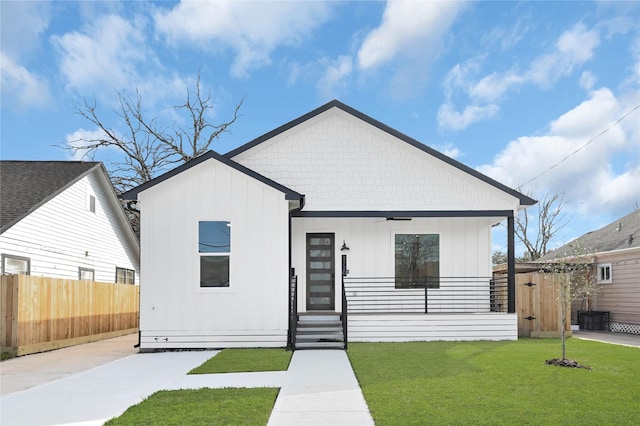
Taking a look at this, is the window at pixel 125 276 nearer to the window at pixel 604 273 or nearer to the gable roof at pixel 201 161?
the gable roof at pixel 201 161

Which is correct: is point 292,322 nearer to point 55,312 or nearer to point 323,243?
point 323,243

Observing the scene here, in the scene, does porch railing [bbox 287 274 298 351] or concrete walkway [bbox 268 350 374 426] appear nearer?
concrete walkway [bbox 268 350 374 426]

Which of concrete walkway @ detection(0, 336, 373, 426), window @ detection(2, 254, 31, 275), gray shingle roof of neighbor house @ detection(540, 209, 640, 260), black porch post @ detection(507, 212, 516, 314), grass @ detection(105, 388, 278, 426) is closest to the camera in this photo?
grass @ detection(105, 388, 278, 426)

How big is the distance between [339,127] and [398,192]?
2.19m

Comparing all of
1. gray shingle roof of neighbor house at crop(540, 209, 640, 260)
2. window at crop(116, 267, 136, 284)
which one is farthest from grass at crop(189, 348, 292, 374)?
window at crop(116, 267, 136, 284)

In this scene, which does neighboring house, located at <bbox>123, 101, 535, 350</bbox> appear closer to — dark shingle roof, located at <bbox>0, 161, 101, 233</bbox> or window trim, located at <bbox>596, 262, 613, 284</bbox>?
dark shingle roof, located at <bbox>0, 161, 101, 233</bbox>

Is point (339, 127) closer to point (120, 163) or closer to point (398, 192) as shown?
point (398, 192)

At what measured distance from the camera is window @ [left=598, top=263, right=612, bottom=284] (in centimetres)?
1945

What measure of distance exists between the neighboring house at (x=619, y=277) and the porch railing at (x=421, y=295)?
371 cm

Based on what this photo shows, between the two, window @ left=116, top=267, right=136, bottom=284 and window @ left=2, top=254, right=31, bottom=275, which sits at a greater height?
window @ left=2, top=254, right=31, bottom=275

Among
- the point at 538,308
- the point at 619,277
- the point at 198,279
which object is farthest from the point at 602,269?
the point at 198,279

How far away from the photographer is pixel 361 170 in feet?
48.2

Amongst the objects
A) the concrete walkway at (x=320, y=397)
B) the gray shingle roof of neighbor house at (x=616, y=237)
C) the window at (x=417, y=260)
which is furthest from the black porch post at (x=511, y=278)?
the concrete walkway at (x=320, y=397)

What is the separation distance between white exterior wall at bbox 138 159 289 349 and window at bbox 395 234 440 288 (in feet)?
12.8
